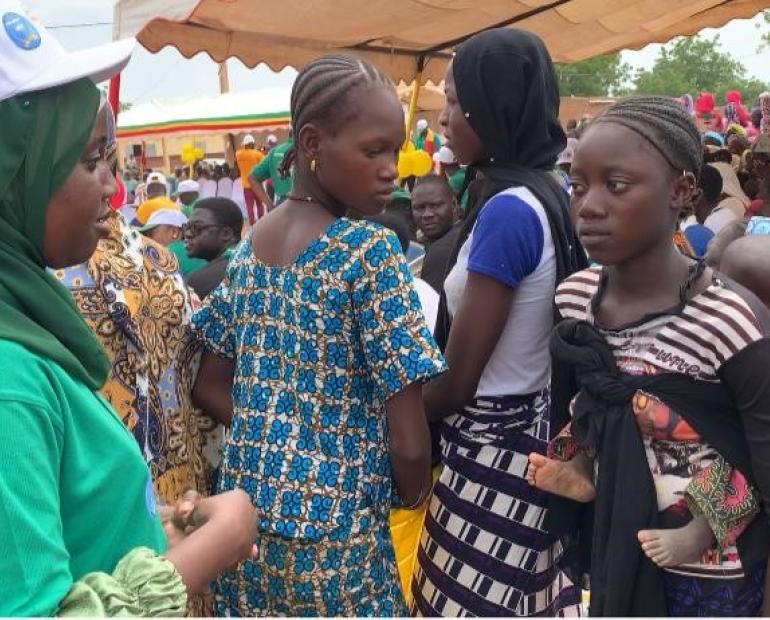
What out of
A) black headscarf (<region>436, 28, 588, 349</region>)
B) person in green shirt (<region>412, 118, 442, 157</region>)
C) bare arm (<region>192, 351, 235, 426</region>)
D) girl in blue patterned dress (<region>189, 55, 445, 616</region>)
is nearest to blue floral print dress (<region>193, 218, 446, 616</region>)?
girl in blue patterned dress (<region>189, 55, 445, 616</region>)

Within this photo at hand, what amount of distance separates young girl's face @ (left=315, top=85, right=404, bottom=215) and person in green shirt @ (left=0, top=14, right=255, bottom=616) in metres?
0.64

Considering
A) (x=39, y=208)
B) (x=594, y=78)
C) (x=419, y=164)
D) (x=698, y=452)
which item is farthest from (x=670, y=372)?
(x=594, y=78)

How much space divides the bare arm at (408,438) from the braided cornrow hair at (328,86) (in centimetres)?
64

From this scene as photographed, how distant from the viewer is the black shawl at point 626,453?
5.51 ft

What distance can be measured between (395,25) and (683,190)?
476cm

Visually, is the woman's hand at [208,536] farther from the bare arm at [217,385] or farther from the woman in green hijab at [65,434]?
the bare arm at [217,385]

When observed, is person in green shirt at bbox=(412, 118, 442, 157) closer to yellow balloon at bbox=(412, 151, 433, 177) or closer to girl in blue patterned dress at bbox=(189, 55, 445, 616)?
yellow balloon at bbox=(412, 151, 433, 177)

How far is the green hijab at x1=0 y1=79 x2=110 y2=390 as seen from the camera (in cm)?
107

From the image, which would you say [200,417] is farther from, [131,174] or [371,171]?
[131,174]

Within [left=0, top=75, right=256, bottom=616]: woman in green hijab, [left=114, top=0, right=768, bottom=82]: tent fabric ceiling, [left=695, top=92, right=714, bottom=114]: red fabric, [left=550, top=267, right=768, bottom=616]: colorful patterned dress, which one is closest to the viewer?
[left=0, top=75, right=256, bottom=616]: woman in green hijab

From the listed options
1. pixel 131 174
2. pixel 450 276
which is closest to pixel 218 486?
pixel 450 276

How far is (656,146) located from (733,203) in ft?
13.5

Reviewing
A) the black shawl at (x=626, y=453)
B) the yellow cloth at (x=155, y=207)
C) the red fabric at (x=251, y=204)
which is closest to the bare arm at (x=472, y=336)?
the black shawl at (x=626, y=453)

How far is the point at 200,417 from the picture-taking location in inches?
85.6
